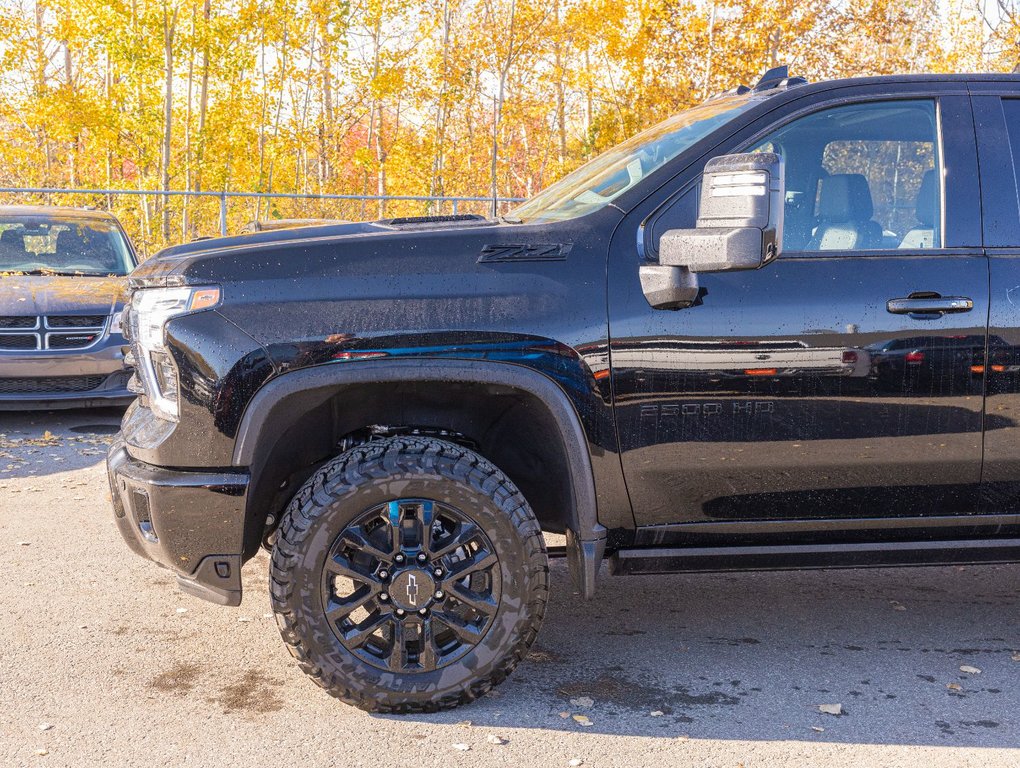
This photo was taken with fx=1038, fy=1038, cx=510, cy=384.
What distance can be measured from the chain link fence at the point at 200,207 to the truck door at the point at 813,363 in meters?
11.4

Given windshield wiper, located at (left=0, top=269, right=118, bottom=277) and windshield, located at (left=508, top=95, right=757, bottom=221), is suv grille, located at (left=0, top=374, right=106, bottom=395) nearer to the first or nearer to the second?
windshield wiper, located at (left=0, top=269, right=118, bottom=277)

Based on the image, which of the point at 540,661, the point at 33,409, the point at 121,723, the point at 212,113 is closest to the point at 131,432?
the point at 121,723

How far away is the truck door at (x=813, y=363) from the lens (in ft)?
10.6

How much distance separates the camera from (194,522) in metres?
3.19

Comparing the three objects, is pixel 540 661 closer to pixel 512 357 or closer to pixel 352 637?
pixel 352 637

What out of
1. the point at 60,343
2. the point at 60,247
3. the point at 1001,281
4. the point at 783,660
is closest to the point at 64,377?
the point at 60,343

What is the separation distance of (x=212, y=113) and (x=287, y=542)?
2323cm

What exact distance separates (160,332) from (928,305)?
242 centimetres

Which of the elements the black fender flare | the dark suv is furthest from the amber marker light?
the dark suv

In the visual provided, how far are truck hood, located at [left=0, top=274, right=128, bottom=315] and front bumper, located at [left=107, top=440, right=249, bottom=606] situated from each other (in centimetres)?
544

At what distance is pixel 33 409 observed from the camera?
26.6 feet

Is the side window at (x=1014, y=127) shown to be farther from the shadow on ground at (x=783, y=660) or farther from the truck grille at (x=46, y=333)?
the truck grille at (x=46, y=333)

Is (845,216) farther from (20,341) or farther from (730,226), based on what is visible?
(20,341)

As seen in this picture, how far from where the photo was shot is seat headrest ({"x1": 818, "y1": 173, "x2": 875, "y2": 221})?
3.47 metres
